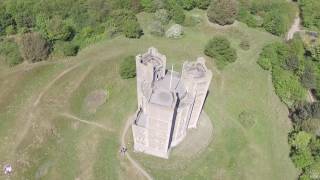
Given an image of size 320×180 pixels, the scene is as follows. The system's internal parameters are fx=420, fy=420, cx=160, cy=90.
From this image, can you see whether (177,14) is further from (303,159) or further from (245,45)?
(303,159)

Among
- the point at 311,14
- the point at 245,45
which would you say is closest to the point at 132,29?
the point at 245,45

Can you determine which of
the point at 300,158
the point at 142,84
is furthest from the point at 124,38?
the point at 300,158

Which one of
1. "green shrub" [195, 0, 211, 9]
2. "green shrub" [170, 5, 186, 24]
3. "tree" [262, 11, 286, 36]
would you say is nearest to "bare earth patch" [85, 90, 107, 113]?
"green shrub" [170, 5, 186, 24]

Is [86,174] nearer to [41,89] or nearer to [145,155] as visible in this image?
[145,155]

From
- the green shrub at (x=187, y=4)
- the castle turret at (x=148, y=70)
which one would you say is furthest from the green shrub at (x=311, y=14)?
the castle turret at (x=148, y=70)

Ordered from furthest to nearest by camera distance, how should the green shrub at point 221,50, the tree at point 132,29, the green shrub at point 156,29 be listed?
the green shrub at point 156,29 → the tree at point 132,29 → the green shrub at point 221,50

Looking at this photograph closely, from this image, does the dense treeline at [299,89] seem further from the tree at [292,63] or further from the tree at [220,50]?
the tree at [220,50]
